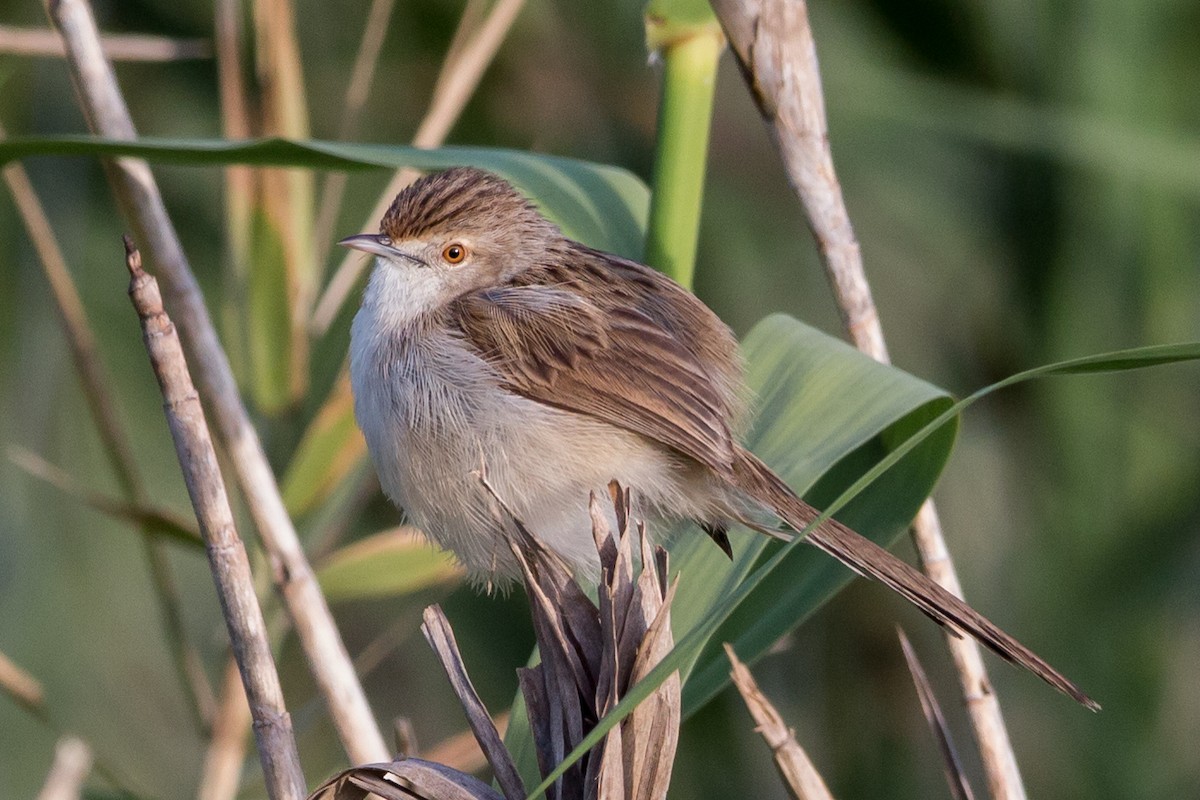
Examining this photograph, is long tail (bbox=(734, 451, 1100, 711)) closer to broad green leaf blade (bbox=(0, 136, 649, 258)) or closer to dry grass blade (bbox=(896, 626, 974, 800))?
dry grass blade (bbox=(896, 626, 974, 800))

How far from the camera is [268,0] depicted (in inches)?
123

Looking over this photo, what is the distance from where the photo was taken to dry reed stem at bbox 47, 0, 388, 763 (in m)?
2.30

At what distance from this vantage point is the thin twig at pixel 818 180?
222 cm

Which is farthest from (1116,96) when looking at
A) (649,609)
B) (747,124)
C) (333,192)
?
(649,609)

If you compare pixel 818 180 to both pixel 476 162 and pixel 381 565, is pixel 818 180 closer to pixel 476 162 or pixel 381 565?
pixel 476 162

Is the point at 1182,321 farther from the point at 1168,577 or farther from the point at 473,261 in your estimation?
the point at 473,261

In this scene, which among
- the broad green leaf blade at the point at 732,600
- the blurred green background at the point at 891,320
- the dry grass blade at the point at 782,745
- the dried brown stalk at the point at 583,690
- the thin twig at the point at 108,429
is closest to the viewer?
the broad green leaf blade at the point at 732,600

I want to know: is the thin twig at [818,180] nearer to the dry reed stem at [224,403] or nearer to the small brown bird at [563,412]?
the small brown bird at [563,412]

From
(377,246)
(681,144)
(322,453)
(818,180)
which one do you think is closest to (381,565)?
(322,453)

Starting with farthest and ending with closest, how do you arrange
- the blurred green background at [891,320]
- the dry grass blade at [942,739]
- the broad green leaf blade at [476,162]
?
the blurred green background at [891,320]
the broad green leaf blade at [476,162]
the dry grass blade at [942,739]

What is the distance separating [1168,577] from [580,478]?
8.45 feet

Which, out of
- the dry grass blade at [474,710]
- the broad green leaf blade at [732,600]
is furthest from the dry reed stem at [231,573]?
the broad green leaf blade at [732,600]

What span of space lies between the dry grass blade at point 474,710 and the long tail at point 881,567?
1.87 feet

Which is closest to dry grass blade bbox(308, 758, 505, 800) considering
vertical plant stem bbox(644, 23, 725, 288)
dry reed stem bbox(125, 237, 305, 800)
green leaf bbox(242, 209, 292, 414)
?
dry reed stem bbox(125, 237, 305, 800)
